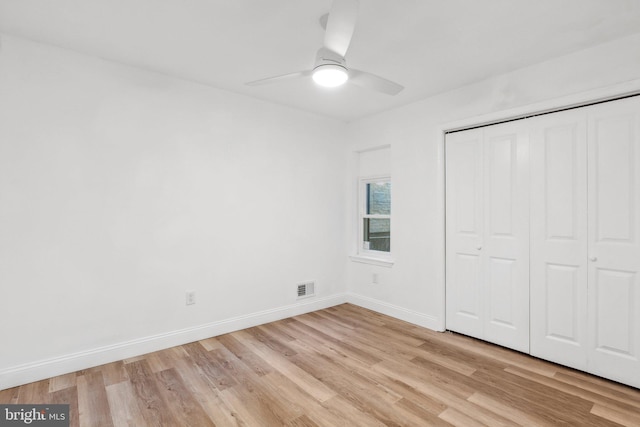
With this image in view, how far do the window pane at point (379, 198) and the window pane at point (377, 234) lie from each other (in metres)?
0.12

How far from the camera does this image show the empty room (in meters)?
2.09

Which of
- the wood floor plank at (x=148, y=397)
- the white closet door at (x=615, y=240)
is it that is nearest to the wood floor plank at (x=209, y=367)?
the wood floor plank at (x=148, y=397)

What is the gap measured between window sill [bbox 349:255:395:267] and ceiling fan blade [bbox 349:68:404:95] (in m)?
2.27

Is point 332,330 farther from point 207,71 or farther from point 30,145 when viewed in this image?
point 30,145

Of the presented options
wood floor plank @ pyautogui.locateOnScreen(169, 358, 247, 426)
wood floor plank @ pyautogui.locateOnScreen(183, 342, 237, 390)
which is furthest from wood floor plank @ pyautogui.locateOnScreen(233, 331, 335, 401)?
wood floor plank @ pyautogui.locateOnScreen(169, 358, 247, 426)

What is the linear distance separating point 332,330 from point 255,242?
4.19 feet

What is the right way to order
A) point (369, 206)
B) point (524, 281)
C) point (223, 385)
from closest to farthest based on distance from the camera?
point (223, 385) < point (524, 281) < point (369, 206)

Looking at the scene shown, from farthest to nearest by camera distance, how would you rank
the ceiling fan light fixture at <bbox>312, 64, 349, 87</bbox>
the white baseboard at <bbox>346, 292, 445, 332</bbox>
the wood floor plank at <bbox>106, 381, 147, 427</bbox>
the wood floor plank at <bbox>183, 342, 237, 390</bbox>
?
the white baseboard at <bbox>346, 292, 445, 332</bbox> < the wood floor plank at <bbox>183, 342, 237, 390</bbox> < the wood floor plank at <bbox>106, 381, 147, 427</bbox> < the ceiling fan light fixture at <bbox>312, 64, 349, 87</bbox>

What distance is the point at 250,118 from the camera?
353cm

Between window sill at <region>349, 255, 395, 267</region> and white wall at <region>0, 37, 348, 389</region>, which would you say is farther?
window sill at <region>349, 255, 395, 267</region>

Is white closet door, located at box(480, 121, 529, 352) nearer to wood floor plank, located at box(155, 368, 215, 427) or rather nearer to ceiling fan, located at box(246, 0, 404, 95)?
ceiling fan, located at box(246, 0, 404, 95)

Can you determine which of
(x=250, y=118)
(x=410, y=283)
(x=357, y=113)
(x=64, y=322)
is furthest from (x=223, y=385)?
(x=357, y=113)

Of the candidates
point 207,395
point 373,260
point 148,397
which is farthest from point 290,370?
point 373,260

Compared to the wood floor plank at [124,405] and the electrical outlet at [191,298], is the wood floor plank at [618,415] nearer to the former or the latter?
the wood floor plank at [124,405]
